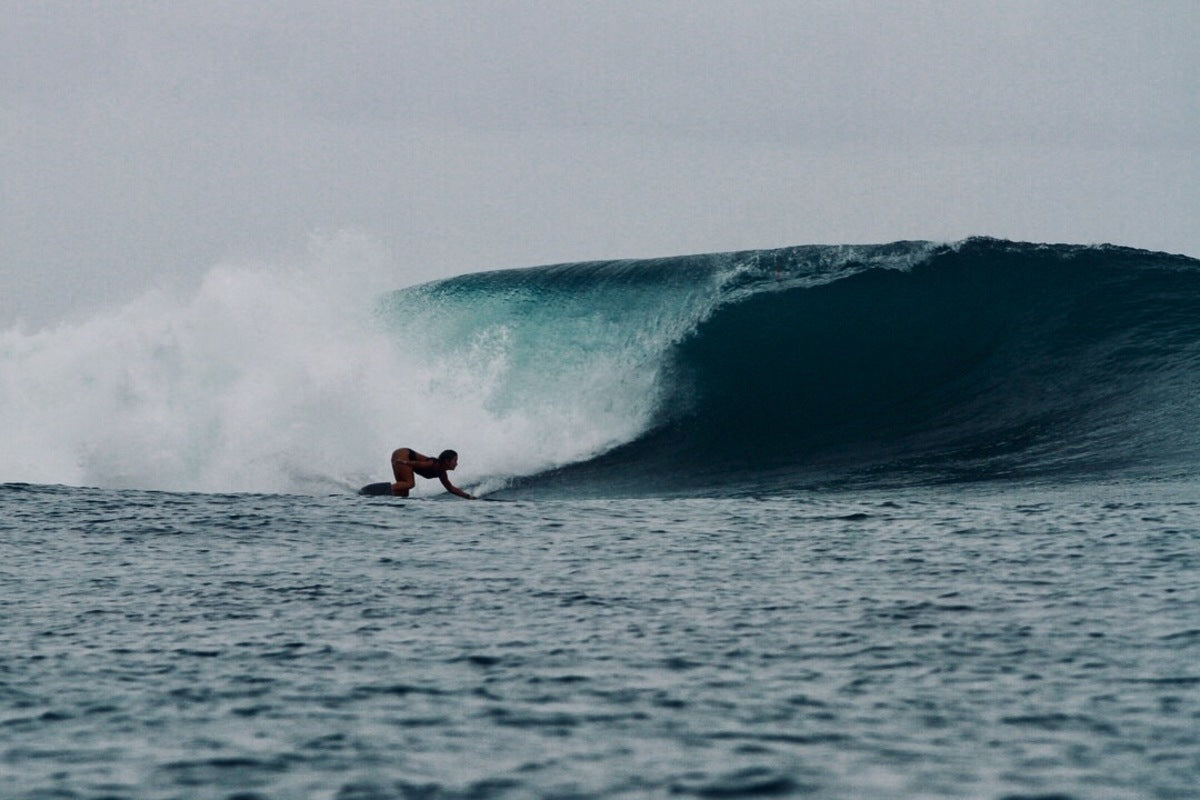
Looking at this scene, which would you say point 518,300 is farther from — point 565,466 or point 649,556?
point 649,556

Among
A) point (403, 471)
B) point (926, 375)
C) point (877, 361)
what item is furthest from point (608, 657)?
point (877, 361)

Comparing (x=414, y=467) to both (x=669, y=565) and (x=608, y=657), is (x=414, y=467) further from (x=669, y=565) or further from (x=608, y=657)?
(x=608, y=657)

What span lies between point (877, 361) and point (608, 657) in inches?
603

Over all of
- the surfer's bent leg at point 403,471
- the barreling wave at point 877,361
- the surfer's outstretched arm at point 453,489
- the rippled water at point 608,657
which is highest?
the barreling wave at point 877,361

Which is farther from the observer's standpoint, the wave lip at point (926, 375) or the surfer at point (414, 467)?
the wave lip at point (926, 375)

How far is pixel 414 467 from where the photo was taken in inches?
587

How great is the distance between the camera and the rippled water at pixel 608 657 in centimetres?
506

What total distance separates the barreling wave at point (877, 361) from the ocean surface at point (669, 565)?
0.26 ft

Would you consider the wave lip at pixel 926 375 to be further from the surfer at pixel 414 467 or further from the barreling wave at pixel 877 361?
the surfer at pixel 414 467

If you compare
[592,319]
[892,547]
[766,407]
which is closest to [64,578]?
[892,547]

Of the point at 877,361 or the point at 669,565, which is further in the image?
the point at 877,361

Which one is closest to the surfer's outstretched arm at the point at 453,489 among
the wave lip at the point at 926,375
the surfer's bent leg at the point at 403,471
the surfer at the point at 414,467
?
the surfer at the point at 414,467

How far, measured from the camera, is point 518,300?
965 inches

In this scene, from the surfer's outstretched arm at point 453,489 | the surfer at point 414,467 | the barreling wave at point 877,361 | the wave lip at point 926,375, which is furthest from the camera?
the barreling wave at point 877,361
